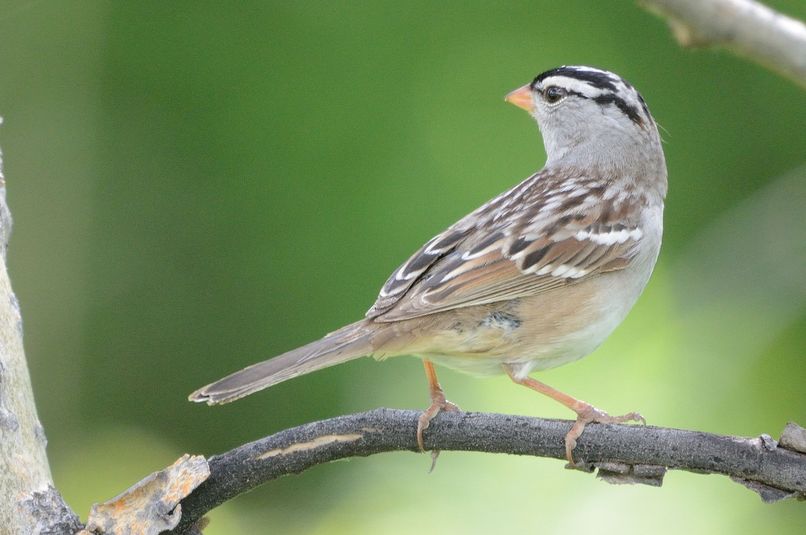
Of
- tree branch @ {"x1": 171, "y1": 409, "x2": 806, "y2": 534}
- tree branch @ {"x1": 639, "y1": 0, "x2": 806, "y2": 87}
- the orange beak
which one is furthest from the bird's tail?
tree branch @ {"x1": 639, "y1": 0, "x2": 806, "y2": 87}

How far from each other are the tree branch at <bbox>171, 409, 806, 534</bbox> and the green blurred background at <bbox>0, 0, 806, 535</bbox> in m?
→ 1.54

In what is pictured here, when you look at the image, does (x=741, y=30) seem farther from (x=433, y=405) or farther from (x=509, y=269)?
(x=509, y=269)

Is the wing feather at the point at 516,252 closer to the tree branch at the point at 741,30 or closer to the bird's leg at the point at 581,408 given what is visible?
the bird's leg at the point at 581,408

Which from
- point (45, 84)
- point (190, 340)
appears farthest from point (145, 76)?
point (190, 340)

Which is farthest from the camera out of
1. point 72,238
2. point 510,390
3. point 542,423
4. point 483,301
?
point 72,238

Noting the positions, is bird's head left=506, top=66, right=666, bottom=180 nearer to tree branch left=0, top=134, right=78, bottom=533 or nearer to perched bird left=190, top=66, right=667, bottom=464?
perched bird left=190, top=66, right=667, bottom=464

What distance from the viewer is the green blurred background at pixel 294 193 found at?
366 cm

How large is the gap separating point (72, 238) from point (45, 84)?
620 mm

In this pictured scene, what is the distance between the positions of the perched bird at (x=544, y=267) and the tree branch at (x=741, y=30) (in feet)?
4.85

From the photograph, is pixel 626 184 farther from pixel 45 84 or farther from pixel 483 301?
pixel 45 84

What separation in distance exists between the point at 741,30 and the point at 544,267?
2.10m

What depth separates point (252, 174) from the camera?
4.17 meters

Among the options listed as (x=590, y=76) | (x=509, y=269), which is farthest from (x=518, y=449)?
(x=590, y=76)

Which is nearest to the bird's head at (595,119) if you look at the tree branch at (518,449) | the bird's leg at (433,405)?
the bird's leg at (433,405)
